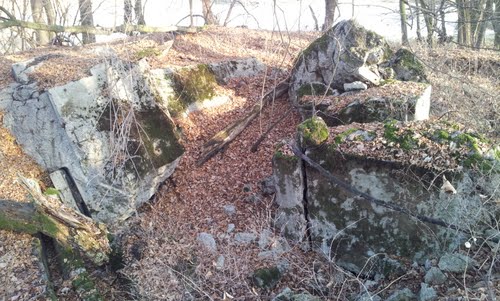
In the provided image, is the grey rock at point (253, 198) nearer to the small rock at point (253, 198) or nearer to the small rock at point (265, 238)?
the small rock at point (253, 198)

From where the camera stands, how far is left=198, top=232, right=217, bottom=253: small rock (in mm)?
5273

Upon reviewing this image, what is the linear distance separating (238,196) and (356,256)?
1996 mm

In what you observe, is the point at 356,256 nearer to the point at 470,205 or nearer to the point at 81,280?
the point at 470,205

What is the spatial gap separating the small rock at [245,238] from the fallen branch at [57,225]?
5.40 feet

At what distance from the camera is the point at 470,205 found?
409 cm

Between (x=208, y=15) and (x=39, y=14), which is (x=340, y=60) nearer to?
(x=208, y=15)

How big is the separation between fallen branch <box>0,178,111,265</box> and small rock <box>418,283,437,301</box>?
349cm

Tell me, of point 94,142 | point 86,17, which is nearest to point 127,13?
point 94,142

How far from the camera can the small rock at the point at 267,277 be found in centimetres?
453

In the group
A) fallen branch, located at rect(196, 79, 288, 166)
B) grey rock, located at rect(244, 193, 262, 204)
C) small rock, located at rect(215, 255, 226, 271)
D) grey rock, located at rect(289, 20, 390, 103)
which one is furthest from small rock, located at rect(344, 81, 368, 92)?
small rock, located at rect(215, 255, 226, 271)

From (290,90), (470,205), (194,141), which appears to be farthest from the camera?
(290,90)

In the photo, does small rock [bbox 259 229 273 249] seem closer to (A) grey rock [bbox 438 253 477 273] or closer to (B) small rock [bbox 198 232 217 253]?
(B) small rock [bbox 198 232 217 253]

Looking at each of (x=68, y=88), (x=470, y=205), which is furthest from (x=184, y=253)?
(x=470, y=205)

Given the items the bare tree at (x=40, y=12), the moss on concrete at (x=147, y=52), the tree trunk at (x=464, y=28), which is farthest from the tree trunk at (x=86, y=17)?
the tree trunk at (x=464, y=28)
